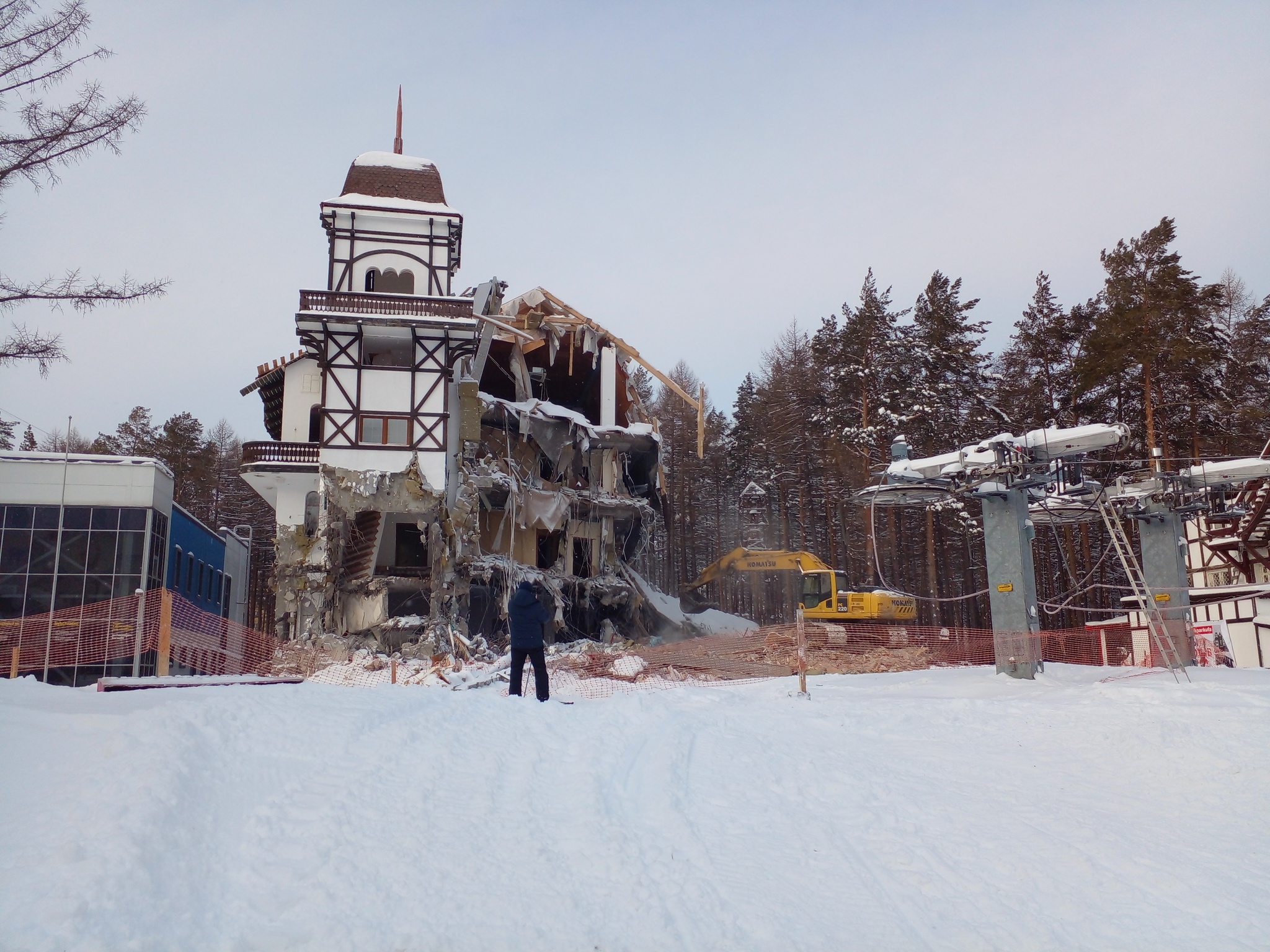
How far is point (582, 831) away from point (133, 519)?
2649cm

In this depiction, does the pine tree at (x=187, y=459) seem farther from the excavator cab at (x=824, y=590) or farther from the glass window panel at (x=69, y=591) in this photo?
the excavator cab at (x=824, y=590)

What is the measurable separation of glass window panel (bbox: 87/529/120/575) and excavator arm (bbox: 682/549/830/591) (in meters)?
22.6

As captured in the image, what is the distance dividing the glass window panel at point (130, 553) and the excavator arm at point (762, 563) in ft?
71.5

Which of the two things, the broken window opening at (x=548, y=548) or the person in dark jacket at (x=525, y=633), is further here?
the broken window opening at (x=548, y=548)

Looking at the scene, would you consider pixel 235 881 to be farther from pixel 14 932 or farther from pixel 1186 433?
pixel 1186 433

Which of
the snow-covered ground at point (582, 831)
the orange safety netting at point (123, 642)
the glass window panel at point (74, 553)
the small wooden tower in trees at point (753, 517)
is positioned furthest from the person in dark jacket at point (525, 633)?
the small wooden tower in trees at point (753, 517)

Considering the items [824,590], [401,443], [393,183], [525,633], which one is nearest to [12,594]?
[401,443]

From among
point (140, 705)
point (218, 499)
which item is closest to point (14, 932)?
point (140, 705)

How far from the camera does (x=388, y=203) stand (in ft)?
102

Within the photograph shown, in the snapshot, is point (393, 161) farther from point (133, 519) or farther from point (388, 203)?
point (133, 519)

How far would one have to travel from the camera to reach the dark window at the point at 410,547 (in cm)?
3338

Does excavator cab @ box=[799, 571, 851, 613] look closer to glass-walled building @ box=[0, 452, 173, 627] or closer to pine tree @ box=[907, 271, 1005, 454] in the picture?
pine tree @ box=[907, 271, 1005, 454]

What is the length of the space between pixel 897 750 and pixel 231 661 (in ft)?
46.6

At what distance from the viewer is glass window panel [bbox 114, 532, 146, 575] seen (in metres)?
27.8
